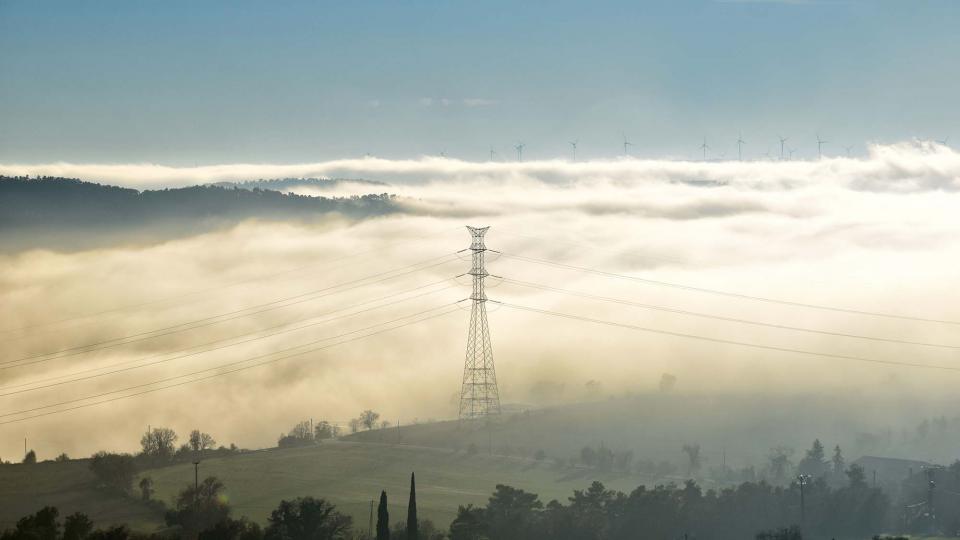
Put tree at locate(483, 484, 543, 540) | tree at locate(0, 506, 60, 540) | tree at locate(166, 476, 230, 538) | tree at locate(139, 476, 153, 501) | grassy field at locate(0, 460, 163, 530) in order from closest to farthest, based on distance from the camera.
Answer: tree at locate(0, 506, 60, 540) < tree at locate(166, 476, 230, 538) < tree at locate(483, 484, 543, 540) < grassy field at locate(0, 460, 163, 530) < tree at locate(139, 476, 153, 501)

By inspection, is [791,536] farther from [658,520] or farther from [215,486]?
[215,486]

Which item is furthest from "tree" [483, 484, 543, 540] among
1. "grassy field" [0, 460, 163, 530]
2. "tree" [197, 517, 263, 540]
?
"grassy field" [0, 460, 163, 530]

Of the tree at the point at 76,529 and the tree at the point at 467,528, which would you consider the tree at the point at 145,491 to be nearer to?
the tree at the point at 467,528

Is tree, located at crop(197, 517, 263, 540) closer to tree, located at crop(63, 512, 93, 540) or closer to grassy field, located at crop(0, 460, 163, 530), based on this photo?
tree, located at crop(63, 512, 93, 540)

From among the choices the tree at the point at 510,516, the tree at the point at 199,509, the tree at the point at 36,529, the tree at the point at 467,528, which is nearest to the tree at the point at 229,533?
the tree at the point at 199,509

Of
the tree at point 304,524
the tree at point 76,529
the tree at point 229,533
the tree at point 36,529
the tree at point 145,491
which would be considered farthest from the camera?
the tree at point 145,491

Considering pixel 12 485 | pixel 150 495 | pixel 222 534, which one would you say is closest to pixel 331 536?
pixel 222 534

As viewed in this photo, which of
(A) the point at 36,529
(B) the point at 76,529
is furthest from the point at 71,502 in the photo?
(A) the point at 36,529

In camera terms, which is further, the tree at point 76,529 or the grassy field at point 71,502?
the grassy field at point 71,502
